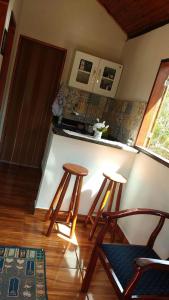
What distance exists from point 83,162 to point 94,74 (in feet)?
5.38

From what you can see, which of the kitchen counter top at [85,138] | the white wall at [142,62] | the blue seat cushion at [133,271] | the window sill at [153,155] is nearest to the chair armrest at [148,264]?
the blue seat cushion at [133,271]

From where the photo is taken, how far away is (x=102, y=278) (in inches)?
87.7

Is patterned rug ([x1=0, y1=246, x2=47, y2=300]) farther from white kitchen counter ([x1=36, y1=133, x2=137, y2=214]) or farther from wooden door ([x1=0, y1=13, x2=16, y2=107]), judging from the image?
wooden door ([x1=0, y1=13, x2=16, y2=107])

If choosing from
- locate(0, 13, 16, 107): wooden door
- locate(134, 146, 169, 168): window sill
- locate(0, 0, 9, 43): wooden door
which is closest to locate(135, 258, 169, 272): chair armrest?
locate(134, 146, 169, 168): window sill

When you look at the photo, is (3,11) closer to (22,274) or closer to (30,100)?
(30,100)

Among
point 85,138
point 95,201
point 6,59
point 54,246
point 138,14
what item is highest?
point 138,14

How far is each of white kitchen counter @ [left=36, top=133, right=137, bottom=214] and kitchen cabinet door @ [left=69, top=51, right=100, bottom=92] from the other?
1367 mm

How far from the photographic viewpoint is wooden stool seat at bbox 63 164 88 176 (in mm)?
2592

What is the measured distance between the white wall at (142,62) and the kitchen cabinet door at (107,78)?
3.8 inches

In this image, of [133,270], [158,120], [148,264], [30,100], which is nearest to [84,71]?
[30,100]

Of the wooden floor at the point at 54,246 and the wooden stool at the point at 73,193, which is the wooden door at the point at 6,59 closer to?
the wooden floor at the point at 54,246

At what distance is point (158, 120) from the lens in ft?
9.52

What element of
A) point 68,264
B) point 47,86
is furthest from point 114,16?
point 68,264

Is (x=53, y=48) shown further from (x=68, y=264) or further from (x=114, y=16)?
(x=68, y=264)
